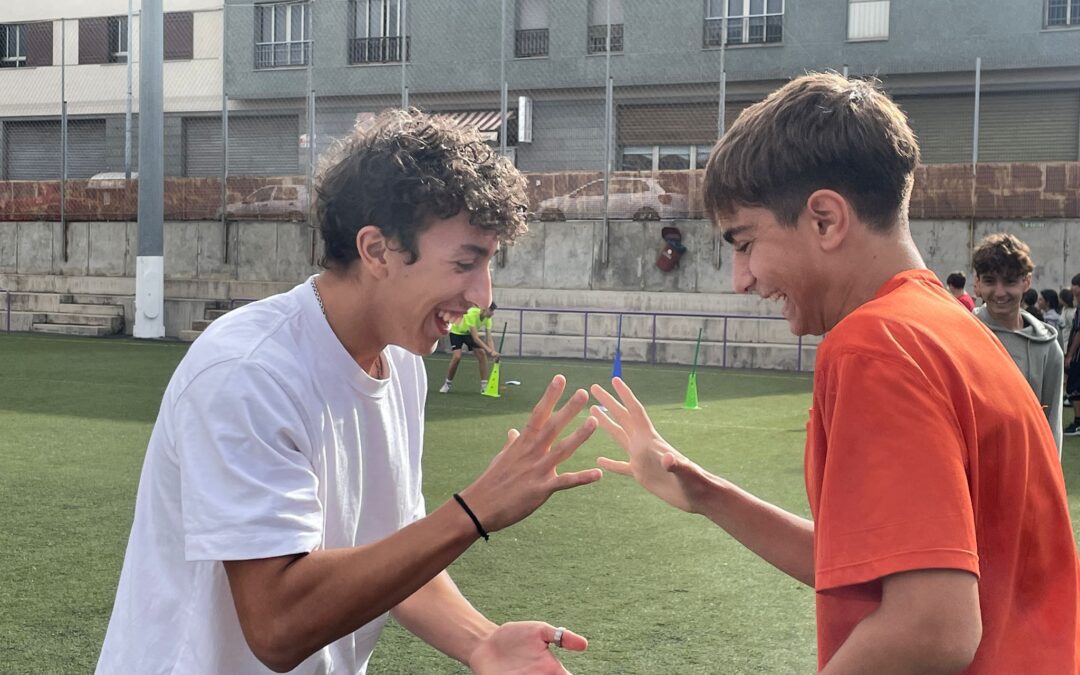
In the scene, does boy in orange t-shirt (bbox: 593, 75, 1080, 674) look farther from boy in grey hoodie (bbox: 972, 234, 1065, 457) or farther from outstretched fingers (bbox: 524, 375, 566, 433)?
boy in grey hoodie (bbox: 972, 234, 1065, 457)

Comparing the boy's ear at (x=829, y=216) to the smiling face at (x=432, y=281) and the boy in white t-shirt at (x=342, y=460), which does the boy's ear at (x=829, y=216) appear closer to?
the boy in white t-shirt at (x=342, y=460)

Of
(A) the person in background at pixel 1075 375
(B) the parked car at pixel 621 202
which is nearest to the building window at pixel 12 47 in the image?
(B) the parked car at pixel 621 202

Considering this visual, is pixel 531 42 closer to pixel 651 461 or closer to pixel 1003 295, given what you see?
pixel 1003 295

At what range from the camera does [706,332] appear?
2153 centimetres

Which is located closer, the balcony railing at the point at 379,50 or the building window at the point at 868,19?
the building window at the point at 868,19

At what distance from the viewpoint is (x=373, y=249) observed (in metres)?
2.54

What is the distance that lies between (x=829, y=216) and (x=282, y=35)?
102 ft

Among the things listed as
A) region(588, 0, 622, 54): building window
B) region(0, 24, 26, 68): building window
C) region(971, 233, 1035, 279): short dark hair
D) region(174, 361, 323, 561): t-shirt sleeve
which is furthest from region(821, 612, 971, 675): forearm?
region(0, 24, 26, 68): building window

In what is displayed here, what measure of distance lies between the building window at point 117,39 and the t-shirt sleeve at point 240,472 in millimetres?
33799

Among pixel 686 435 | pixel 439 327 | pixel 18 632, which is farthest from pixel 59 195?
pixel 439 327

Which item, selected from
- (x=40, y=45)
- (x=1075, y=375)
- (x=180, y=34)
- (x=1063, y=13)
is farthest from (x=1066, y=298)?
(x=40, y=45)

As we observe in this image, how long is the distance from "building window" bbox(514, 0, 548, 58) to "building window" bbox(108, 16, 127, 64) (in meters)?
11.5

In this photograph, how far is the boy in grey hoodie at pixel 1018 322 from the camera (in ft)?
Result: 19.4

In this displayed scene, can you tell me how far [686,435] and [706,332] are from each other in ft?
31.8
